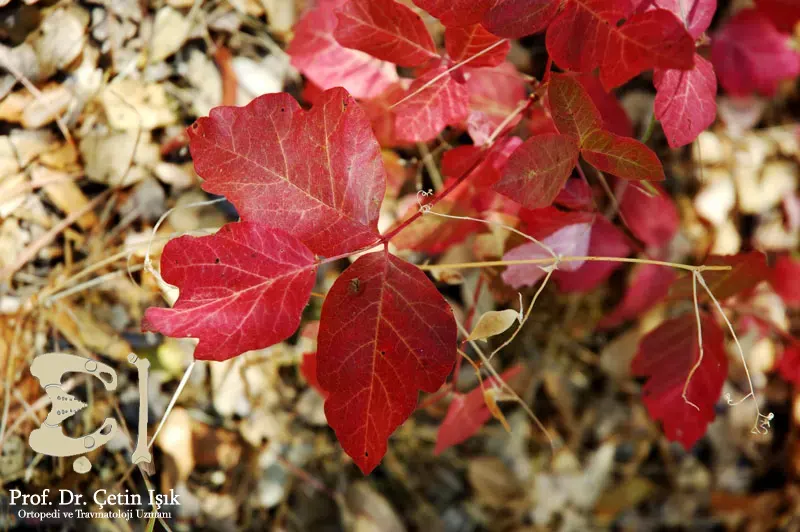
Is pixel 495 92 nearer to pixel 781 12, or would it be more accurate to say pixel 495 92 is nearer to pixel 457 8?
pixel 457 8

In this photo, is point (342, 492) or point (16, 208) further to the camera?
point (342, 492)

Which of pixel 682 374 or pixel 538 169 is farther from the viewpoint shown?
pixel 682 374

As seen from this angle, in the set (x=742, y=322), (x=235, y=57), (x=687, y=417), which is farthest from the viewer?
(x=742, y=322)

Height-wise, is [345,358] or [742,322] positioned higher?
[345,358]

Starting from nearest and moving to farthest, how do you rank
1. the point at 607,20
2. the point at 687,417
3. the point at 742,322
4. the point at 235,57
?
the point at 607,20 → the point at 687,417 → the point at 235,57 → the point at 742,322

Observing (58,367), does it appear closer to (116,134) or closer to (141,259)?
(141,259)

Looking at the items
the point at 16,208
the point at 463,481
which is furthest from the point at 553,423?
the point at 16,208

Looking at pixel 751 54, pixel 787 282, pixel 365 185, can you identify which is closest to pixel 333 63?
pixel 365 185
